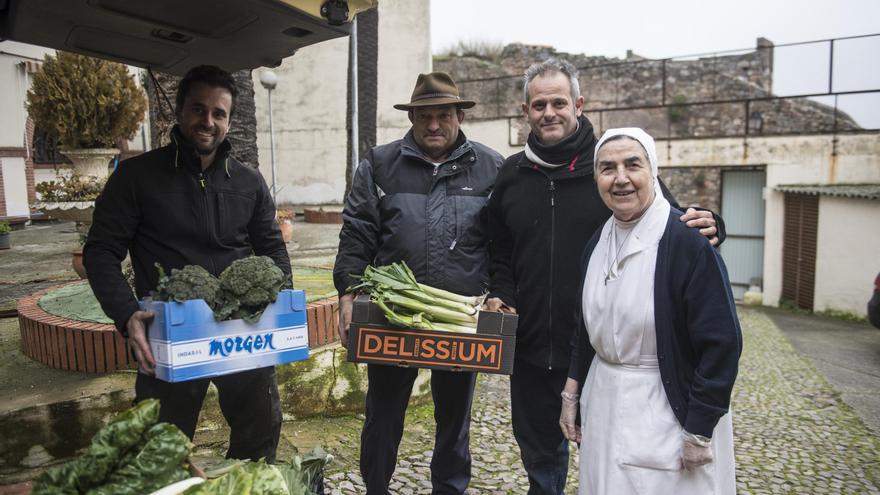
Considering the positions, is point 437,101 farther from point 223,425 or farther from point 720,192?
point 720,192

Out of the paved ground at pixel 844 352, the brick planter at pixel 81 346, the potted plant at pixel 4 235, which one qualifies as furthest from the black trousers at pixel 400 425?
the potted plant at pixel 4 235

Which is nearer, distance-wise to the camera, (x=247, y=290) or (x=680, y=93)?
(x=247, y=290)

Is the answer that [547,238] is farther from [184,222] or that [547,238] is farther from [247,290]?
[184,222]

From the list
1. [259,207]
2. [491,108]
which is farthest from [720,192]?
[259,207]

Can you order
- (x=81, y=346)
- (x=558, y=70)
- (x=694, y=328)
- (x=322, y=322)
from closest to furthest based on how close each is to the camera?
(x=694, y=328) < (x=558, y=70) < (x=81, y=346) < (x=322, y=322)

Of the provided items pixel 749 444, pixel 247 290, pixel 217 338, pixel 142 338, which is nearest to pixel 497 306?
pixel 247 290

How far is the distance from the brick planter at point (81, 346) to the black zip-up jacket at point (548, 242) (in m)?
2.70

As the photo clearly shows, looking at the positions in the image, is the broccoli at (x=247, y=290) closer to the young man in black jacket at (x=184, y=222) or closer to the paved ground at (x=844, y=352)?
the young man in black jacket at (x=184, y=222)

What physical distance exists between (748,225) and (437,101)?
14944 mm

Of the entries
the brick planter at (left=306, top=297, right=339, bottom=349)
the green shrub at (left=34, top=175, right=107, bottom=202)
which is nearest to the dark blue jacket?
the brick planter at (left=306, top=297, right=339, bottom=349)

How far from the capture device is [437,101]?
313 centimetres

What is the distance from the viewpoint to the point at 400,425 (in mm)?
3355

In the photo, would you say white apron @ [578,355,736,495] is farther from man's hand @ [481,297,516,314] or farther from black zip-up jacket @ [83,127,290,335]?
black zip-up jacket @ [83,127,290,335]

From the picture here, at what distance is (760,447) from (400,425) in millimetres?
3292
